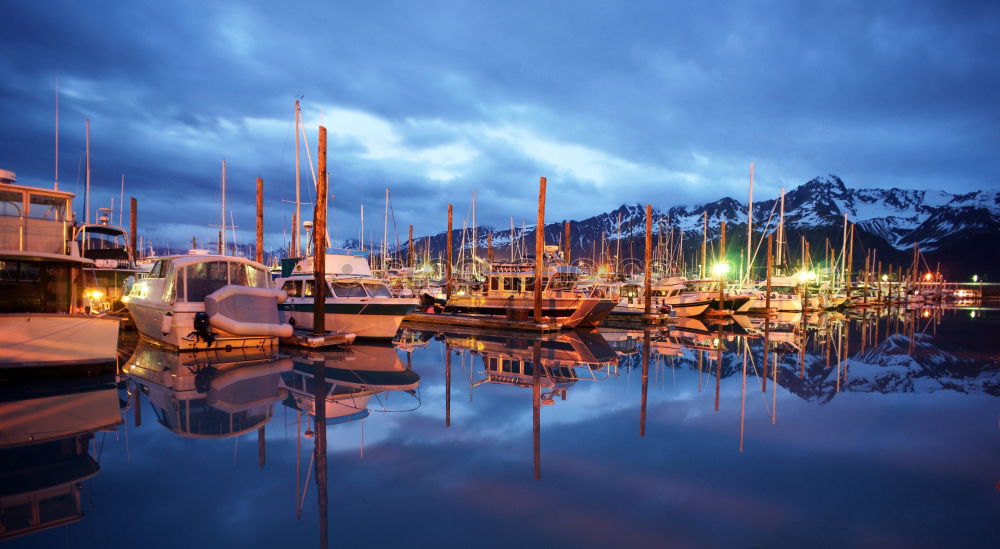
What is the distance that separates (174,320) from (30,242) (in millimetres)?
4744

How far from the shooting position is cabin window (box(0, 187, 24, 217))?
11.9 meters

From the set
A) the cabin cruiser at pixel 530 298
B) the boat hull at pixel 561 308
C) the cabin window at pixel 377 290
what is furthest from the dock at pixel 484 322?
the cabin window at pixel 377 290

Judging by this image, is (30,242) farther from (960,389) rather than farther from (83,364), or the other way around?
(960,389)

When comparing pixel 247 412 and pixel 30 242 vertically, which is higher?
pixel 30 242

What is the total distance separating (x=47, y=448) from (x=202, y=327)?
30.0 ft

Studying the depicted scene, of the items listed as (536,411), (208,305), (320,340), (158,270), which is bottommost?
(536,411)

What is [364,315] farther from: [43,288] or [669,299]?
[669,299]

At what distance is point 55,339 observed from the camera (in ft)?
36.8

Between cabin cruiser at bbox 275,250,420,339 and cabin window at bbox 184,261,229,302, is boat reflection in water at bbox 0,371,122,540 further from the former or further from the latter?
cabin cruiser at bbox 275,250,420,339

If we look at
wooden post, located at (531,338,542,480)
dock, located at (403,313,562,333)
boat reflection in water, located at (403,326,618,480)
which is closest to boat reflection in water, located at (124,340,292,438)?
boat reflection in water, located at (403,326,618,480)

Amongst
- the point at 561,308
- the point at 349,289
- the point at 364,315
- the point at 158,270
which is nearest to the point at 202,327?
the point at 158,270

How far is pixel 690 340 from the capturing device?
929 inches

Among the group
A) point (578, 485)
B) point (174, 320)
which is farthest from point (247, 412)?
point (174, 320)

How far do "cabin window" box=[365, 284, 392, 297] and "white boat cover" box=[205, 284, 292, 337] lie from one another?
4.02 metres
